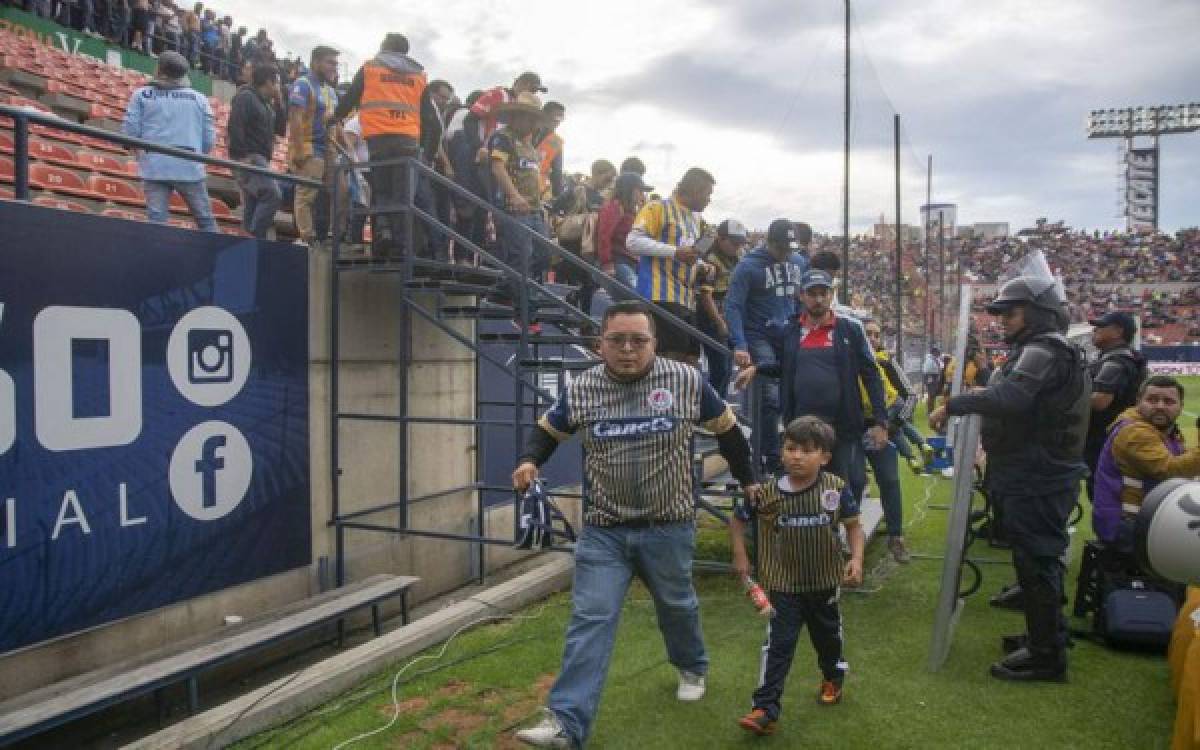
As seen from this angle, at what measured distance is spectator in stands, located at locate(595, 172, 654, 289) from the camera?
24.4 ft

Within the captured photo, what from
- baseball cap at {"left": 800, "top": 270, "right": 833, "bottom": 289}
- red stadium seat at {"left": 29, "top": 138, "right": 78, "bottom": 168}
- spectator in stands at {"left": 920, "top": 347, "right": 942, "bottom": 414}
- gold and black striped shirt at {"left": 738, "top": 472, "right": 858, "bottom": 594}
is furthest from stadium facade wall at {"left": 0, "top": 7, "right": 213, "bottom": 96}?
gold and black striped shirt at {"left": 738, "top": 472, "right": 858, "bottom": 594}

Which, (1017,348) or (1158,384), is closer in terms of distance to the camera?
(1017,348)

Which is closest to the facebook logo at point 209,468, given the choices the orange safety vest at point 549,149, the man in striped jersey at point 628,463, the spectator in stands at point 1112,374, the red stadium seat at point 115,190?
the man in striped jersey at point 628,463

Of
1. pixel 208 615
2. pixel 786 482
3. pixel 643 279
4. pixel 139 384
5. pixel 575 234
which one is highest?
pixel 575 234

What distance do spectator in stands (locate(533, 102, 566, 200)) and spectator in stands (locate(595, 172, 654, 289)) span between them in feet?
5.28

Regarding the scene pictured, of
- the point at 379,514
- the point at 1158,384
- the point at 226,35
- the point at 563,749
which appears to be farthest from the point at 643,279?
the point at 226,35

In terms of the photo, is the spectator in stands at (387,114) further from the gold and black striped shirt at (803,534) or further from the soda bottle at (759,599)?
the soda bottle at (759,599)

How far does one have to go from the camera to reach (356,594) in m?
5.97

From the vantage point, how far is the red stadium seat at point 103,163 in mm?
9172

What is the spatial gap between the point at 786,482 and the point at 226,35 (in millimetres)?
20526

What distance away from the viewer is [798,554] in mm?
3834

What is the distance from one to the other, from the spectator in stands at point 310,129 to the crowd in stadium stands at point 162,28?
8.87 meters

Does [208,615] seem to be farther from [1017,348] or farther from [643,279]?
[1017,348]

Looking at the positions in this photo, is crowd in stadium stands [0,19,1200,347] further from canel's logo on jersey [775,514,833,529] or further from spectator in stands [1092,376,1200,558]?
canel's logo on jersey [775,514,833,529]
